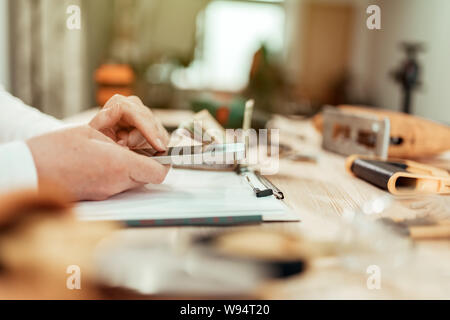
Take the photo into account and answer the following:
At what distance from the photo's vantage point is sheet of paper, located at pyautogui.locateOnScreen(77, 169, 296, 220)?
421 millimetres

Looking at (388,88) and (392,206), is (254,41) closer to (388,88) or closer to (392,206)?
(388,88)

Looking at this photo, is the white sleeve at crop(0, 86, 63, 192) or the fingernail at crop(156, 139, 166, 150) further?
the fingernail at crop(156, 139, 166, 150)

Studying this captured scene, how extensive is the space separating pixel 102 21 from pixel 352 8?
4289 mm

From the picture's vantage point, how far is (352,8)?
6.45 m

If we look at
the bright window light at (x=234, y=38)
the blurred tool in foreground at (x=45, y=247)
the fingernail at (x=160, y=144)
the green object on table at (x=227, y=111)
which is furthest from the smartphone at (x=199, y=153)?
the bright window light at (x=234, y=38)

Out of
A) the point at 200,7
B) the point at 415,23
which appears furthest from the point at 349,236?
the point at 200,7

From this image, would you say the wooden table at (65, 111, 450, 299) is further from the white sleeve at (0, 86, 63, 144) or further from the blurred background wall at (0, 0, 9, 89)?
the blurred background wall at (0, 0, 9, 89)

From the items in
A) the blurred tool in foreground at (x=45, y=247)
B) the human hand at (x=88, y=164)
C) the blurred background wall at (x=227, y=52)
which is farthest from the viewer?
the blurred background wall at (x=227, y=52)

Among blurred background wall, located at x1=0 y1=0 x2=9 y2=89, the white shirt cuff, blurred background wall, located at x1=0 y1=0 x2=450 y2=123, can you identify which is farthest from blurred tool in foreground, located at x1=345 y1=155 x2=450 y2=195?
blurred background wall, located at x1=0 y1=0 x2=9 y2=89

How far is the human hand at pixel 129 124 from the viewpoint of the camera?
1.78 feet

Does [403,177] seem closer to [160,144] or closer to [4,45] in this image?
[160,144]

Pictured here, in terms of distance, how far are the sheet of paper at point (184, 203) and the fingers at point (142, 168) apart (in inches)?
0.9

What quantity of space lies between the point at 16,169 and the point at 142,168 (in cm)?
13

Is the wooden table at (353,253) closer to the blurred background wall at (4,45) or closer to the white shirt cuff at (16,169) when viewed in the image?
the white shirt cuff at (16,169)
